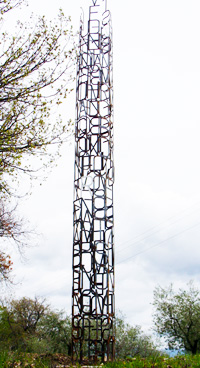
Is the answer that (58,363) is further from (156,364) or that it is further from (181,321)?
(181,321)

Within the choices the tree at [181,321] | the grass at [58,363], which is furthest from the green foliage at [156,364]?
the tree at [181,321]

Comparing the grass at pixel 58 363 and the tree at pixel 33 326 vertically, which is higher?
the tree at pixel 33 326

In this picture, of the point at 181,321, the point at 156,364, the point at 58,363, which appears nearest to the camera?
the point at 156,364

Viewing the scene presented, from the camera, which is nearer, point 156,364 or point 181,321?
point 156,364

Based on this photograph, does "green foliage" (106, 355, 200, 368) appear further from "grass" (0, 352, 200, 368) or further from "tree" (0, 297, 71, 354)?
"tree" (0, 297, 71, 354)

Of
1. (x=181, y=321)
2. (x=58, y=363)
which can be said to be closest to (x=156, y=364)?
(x=58, y=363)

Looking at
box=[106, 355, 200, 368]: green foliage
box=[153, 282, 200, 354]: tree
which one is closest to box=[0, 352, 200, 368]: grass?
box=[106, 355, 200, 368]: green foliage

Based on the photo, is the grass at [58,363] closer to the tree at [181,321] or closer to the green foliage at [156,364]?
the green foliage at [156,364]

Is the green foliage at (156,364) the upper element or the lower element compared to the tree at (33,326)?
lower

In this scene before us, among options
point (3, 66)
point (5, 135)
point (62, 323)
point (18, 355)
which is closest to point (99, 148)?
point (5, 135)

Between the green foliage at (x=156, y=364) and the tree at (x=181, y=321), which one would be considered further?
the tree at (x=181, y=321)

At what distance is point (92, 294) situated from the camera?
6461mm

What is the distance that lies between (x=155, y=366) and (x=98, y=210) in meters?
2.81

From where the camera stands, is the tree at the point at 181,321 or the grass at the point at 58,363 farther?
the tree at the point at 181,321
